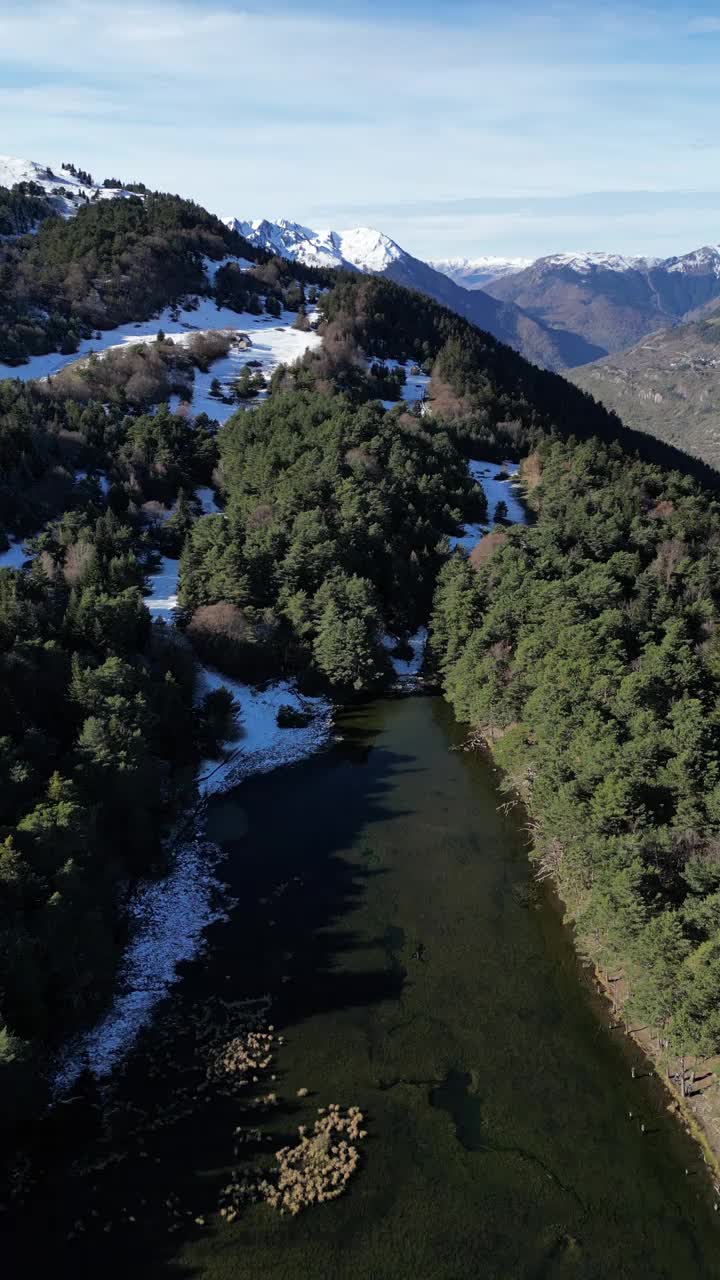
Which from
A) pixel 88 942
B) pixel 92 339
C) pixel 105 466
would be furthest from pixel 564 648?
pixel 92 339

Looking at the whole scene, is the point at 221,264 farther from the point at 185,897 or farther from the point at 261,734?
the point at 185,897

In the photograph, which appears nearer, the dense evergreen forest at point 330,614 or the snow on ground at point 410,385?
the dense evergreen forest at point 330,614

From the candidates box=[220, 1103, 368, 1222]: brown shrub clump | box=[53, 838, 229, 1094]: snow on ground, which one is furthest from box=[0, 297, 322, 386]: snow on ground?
box=[220, 1103, 368, 1222]: brown shrub clump

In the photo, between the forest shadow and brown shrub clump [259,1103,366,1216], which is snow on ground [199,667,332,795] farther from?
brown shrub clump [259,1103,366,1216]

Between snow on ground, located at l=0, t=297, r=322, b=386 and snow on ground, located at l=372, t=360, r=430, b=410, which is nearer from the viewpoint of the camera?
snow on ground, located at l=0, t=297, r=322, b=386

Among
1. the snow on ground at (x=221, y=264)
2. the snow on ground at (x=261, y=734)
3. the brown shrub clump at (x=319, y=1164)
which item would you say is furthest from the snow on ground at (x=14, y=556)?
the snow on ground at (x=221, y=264)

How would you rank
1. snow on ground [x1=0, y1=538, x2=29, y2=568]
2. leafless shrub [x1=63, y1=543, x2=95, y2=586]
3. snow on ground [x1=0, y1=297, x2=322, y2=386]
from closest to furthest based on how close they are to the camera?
1. leafless shrub [x1=63, y1=543, x2=95, y2=586]
2. snow on ground [x1=0, y1=538, x2=29, y2=568]
3. snow on ground [x1=0, y1=297, x2=322, y2=386]

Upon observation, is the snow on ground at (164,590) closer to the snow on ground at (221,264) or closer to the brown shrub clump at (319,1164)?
the brown shrub clump at (319,1164)
